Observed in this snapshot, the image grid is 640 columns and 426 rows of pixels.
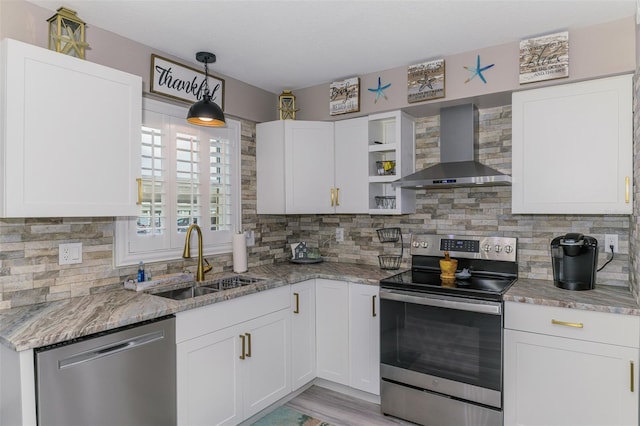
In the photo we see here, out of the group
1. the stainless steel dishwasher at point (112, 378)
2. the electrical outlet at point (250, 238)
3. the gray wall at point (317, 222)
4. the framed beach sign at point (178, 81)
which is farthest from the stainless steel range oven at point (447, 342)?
the framed beach sign at point (178, 81)

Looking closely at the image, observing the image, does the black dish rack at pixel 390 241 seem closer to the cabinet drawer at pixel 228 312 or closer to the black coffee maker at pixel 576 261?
the cabinet drawer at pixel 228 312

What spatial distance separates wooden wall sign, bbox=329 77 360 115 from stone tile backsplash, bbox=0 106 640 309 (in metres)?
0.56

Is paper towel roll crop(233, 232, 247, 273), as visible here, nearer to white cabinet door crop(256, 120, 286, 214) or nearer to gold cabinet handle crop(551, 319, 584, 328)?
white cabinet door crop(256, 120, 286, 214)

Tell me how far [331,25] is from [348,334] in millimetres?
2087

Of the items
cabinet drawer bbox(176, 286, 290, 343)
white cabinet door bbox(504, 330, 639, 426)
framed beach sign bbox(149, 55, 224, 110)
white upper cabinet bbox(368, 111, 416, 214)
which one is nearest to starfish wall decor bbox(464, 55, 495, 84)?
white upper cabinet bbox(368, 111, 416, 214)

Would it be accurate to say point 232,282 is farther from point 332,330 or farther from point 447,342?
point 447,342

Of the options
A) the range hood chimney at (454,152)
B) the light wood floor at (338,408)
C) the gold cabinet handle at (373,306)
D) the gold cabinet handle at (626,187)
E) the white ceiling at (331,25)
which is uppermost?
the white ceiling at (331,25)

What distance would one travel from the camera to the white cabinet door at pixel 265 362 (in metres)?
2.50

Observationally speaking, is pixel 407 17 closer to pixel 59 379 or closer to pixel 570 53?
pixel 570 53

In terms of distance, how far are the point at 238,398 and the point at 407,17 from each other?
8.07ft

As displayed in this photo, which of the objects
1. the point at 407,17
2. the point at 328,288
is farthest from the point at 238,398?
the point at 407,17

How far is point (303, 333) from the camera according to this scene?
9.71 feet

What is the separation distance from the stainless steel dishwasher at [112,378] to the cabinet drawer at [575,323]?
6.28 ft

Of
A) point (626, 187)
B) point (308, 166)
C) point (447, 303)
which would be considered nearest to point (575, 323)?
point (447, 303)
